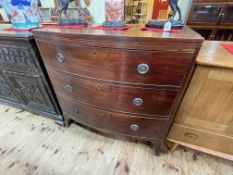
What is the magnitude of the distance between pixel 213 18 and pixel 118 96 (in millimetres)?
2181

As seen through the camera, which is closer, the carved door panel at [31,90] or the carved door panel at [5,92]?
the carved door panel at [31,90]

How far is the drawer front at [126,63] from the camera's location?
1.98ft

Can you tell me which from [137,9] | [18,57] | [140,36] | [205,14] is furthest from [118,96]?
[137,9]

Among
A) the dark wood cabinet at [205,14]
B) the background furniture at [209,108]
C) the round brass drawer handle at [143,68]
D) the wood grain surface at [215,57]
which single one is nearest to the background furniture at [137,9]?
the dark wood cabinet at [205,14]

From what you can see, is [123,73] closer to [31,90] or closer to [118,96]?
[118,96]

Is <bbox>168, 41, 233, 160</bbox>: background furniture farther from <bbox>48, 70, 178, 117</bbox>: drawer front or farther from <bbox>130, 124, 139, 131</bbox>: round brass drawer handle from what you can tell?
<bbox>130, 124, 139, 131</bbox>: round brass drawer handle

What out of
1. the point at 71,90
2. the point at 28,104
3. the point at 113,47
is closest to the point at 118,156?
the point at 71,90

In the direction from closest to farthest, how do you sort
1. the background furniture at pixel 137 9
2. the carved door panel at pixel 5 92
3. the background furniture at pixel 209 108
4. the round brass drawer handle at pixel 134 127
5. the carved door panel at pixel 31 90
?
the background furniture at pixel 209 108
the round brass drawer handle at pixel 134 127
the carved door panel at pixel 31 90
the carved door panel at pixel 5 92
the background furniture at pixel 137 9

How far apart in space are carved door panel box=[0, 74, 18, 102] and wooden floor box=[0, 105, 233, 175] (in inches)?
14.2

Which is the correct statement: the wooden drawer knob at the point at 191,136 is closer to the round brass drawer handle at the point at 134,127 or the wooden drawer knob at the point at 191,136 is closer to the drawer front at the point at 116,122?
the drawer front at the point at 116,122

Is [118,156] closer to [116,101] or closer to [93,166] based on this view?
[93,166]

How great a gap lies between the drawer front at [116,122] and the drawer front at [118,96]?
0.07m

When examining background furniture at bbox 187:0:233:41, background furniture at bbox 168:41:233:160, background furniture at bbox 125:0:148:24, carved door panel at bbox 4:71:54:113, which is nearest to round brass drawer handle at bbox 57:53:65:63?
carved door panel at bbox 4:71:54:113

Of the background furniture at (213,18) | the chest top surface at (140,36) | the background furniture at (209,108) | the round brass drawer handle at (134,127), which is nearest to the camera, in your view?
the chest top surface at (140,36)
